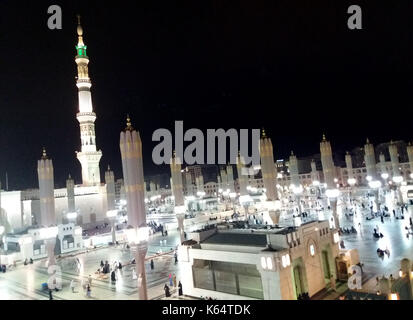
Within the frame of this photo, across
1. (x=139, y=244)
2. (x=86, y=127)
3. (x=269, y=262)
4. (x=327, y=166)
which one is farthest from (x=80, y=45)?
(x=269, y=262)

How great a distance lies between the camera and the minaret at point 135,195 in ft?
51.5

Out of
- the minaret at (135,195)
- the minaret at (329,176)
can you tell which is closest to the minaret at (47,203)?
the minaret at (135,195)

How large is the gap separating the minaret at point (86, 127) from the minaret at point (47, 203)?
31358 mm

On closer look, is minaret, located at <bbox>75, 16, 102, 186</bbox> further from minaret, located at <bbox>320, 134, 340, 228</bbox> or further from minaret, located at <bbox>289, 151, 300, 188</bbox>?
minaret, located at <bbox>320, 134, 340, 228</bbox>

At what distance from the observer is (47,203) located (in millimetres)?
24562

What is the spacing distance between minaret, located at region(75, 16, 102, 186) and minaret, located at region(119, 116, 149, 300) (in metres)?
42.3

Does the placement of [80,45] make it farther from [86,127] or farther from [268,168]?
[268,168]

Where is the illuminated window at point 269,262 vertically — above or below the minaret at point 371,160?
below

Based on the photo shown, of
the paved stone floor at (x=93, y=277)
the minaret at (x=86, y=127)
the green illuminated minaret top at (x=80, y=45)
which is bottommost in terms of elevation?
the paved stone floor at (x=93, y=277)

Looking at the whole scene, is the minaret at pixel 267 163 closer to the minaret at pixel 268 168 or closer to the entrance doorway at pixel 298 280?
the minaret at pixel 268 168

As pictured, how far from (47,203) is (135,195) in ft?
39.2

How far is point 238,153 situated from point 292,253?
31119mm
